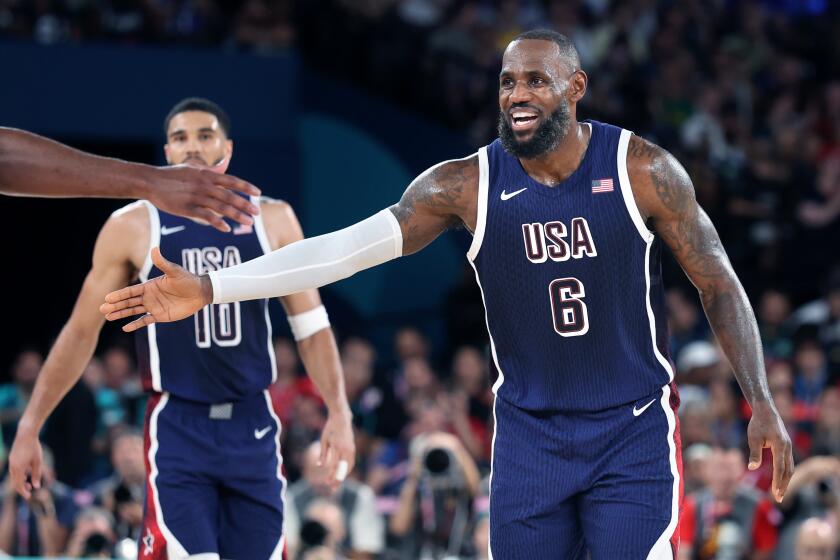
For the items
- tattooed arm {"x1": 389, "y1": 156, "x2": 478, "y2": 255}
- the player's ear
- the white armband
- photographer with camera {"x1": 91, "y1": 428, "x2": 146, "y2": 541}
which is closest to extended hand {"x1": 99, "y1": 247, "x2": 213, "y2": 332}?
tattooed arm {"x1": 389, "y1": 156, "x2": 478, "y2": 255}

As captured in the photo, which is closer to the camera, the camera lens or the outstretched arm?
the outstretched arm

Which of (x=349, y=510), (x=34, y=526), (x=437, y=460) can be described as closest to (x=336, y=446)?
(x=437, y=460)

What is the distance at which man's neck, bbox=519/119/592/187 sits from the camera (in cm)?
480

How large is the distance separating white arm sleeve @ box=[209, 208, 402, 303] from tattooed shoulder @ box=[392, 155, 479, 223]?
0.08m

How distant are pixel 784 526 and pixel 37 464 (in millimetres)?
5052

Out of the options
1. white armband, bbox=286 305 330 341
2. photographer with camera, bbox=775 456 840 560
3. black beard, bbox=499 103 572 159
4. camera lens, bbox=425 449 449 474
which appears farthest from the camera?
camera lens, bbox=425 449 449 474

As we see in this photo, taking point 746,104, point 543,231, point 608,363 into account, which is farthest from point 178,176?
point 746,104

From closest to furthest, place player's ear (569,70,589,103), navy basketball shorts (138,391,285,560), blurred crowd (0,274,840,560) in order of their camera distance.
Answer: player's ear (569,70,589,103)
navy basketball shorts (138,391,285,560)
blurred crowd (0,274,840,560)

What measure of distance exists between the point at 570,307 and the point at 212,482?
1763mm

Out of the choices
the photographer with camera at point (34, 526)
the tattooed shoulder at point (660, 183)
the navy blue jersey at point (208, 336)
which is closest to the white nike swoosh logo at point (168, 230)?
the navy blue jersey at point (208, 336)

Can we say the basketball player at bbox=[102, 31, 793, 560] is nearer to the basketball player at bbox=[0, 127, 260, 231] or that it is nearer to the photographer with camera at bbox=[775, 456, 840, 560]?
the basketball player at bbox=[0, 127, 260, 231]

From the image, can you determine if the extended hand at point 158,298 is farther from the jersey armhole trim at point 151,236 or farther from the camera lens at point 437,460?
the camera lens at point 437,460

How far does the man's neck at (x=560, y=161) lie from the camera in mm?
4805

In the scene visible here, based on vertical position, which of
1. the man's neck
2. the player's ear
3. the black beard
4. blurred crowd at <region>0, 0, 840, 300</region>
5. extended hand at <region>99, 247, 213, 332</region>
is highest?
blurred crowd at <region>0, 0, 840, 300</region>
